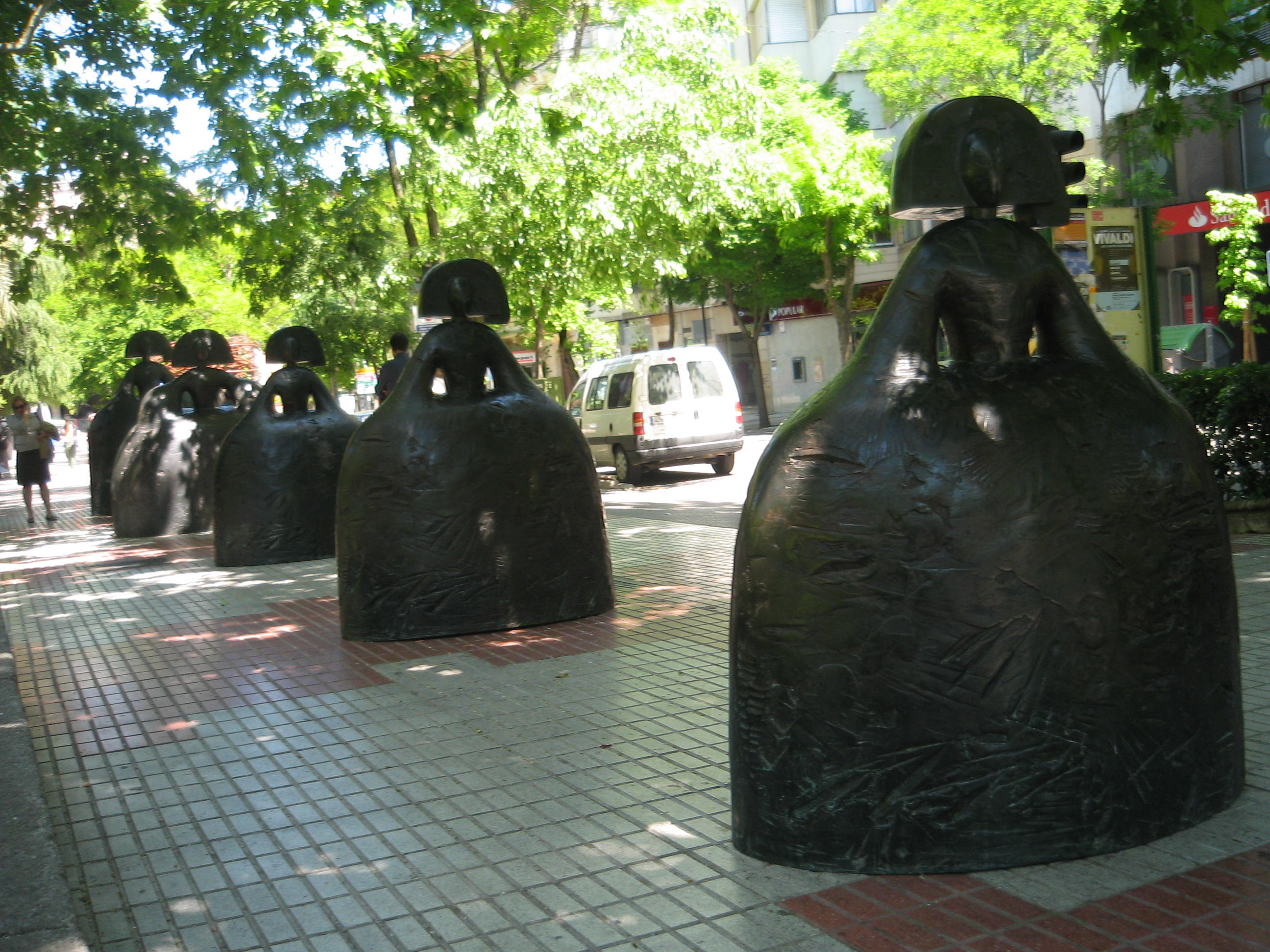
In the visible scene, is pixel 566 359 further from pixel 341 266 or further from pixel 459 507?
pixel 459 507

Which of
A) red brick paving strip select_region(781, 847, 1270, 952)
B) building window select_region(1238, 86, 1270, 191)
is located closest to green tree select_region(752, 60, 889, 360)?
building window select_region(1238, 86, 1270, 191)

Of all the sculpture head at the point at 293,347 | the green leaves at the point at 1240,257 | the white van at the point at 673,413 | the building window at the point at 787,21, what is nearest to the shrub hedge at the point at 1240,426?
the sculpture head at the point at 293,347

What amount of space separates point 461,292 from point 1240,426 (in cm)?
593

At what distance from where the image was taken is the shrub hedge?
9453 millimetres

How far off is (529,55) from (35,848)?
1255 cm

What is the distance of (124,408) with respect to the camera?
18891mm

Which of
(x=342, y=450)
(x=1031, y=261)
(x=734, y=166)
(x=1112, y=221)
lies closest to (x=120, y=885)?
(x=1031, y=261)

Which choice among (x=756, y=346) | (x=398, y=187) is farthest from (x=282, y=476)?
(x=756, y=346)

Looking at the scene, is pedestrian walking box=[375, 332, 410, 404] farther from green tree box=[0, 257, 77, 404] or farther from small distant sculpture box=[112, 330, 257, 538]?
green tree box=[0, 257, 77, 404]

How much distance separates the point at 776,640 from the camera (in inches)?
151

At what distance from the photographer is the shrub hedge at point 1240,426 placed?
9.45m

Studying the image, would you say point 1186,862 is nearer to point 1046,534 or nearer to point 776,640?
point 1046,534

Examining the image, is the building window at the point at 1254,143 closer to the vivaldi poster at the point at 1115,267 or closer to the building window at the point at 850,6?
the building window at the point at 850,6

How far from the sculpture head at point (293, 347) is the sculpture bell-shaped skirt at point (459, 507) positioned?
200 inches
